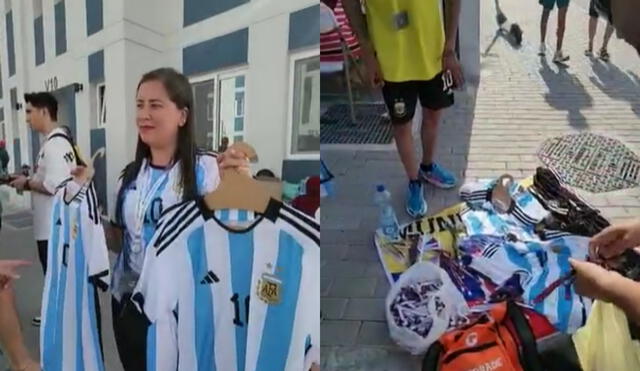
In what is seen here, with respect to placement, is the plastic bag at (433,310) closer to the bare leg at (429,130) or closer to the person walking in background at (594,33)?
the bare leg at (429,130)

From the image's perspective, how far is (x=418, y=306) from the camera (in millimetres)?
1606

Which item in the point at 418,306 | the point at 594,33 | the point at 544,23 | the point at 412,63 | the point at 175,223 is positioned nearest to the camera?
the point at 175,223

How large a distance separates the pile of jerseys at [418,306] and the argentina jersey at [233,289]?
2.32ft

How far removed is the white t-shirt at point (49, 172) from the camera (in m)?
1.04

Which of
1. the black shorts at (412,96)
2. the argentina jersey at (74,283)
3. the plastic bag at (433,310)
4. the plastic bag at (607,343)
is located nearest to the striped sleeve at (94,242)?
the argentina jersey at (74,283)

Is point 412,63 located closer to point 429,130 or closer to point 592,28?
point 429,130

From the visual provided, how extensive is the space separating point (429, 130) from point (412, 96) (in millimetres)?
93

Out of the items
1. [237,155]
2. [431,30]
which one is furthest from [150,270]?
[431,30]

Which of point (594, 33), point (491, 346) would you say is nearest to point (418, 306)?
point (491, 346)

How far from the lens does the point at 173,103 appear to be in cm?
92

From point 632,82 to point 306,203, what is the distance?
0.76 m

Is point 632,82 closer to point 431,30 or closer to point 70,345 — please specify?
point 431,30

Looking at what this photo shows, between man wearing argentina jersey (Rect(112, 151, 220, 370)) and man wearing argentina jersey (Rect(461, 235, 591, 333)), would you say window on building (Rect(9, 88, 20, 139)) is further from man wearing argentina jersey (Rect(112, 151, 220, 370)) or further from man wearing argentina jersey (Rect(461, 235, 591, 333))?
man wearing argentina jersey (Rect(461, 235, 591, 333))

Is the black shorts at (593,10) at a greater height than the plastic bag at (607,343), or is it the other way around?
the black shorts at (593,10)
